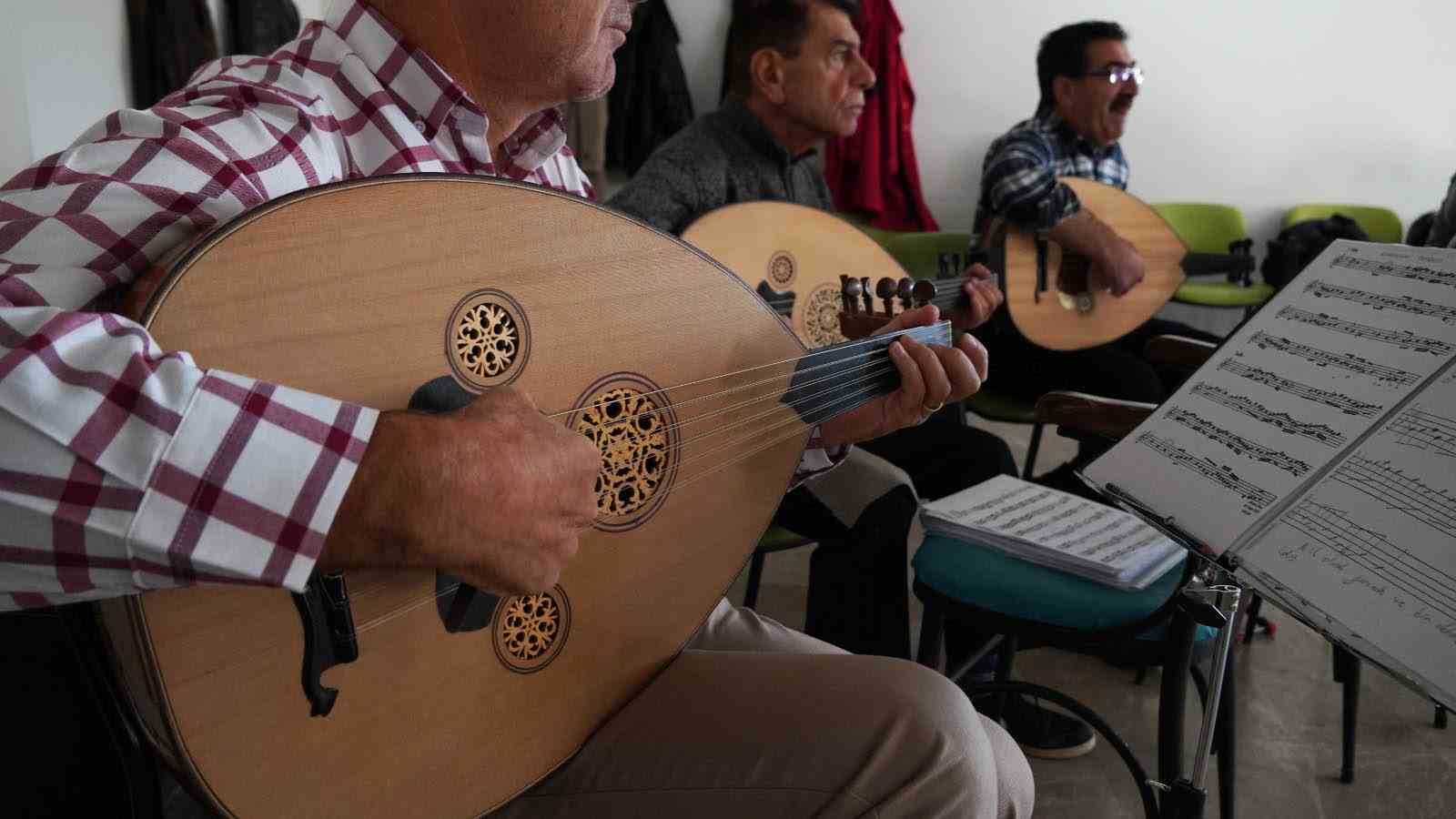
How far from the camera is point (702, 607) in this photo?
1068 mm

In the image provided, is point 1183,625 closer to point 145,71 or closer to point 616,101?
point 145,71

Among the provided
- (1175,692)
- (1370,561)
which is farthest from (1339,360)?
(1175,692)

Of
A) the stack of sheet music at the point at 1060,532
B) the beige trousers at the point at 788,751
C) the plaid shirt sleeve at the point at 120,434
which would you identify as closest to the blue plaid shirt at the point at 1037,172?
the stack of sheet music at the point at 1060,532

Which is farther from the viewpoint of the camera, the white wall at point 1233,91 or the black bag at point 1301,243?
the white wall at point 1233,91

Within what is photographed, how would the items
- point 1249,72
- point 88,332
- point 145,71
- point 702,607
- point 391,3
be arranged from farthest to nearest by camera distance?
point 1249,72
point 145,71
point 702,607
point 391,3
point 88,332

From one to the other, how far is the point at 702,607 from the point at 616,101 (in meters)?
3.79

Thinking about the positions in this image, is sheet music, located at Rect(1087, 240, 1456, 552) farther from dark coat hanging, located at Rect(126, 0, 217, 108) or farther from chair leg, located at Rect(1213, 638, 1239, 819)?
dark coat hanging, located at Rect(126, 0, 217, 108)

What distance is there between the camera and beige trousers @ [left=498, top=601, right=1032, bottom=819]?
2.88 feet

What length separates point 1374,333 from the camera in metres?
0.97

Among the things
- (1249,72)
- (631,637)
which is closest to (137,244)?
(631,637)

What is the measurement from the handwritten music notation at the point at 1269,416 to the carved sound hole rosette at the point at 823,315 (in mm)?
910

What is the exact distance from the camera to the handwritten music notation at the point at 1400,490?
2.61ft

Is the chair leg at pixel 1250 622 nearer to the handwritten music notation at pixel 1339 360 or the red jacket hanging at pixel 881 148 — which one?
the handwritten music notation at pixel 1339 360

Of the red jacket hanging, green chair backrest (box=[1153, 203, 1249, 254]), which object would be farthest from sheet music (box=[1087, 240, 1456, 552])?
green chair backrest (box=[1153, 203, 1249, 254])
